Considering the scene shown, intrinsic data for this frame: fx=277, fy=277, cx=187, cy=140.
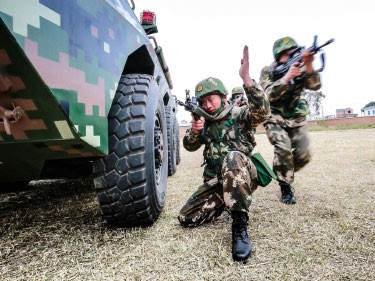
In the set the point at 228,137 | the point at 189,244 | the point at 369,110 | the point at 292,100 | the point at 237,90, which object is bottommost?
the point at 189,244

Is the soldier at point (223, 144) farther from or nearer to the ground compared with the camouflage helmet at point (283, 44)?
nearer to the ground

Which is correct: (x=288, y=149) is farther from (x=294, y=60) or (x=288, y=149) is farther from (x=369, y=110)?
(x=369, y=110)

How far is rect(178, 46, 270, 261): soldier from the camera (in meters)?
1.58

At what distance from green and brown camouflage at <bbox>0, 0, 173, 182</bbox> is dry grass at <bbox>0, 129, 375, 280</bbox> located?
1.40 feet

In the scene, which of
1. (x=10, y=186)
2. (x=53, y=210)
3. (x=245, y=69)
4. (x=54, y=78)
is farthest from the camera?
(x=10, y=186)

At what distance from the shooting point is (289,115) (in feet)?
8.58

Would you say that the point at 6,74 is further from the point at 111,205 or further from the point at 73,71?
the point at 111,205

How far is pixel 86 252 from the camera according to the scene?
1377 millimetres

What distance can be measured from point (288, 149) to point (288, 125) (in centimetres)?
25

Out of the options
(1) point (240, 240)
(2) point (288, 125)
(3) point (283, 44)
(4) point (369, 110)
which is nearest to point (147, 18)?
(3) point (283, 44)

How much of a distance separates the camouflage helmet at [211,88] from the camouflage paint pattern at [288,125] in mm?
765

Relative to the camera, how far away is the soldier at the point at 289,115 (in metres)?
2.39

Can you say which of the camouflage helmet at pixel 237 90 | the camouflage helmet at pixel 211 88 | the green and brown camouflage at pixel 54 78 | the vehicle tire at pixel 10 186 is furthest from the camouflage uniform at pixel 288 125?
the camouflage helmet at pixel 237 90

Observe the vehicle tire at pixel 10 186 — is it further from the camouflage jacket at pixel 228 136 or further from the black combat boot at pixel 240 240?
the black combat boot at pixel 240 240
